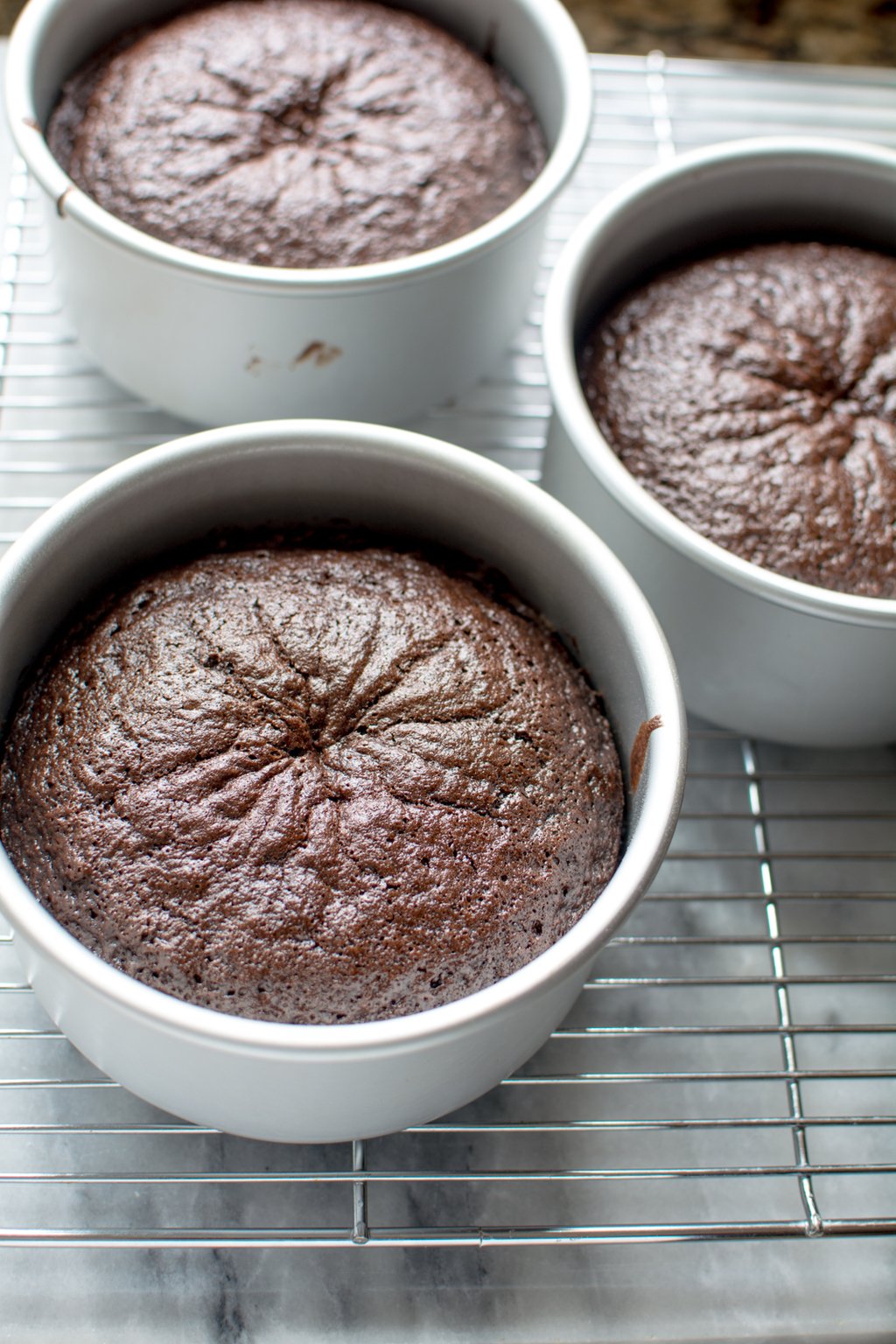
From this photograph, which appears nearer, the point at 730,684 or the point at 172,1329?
the point at 172,1329

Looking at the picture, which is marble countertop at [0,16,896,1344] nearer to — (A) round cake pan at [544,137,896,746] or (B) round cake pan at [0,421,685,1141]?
(B) round cake pan at [0,421,685,1141]

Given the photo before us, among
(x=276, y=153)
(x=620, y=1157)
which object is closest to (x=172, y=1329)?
(x=620, y=1157)

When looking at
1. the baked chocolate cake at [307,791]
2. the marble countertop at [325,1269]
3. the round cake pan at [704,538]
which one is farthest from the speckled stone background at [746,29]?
the marble countertop at [325,1269]

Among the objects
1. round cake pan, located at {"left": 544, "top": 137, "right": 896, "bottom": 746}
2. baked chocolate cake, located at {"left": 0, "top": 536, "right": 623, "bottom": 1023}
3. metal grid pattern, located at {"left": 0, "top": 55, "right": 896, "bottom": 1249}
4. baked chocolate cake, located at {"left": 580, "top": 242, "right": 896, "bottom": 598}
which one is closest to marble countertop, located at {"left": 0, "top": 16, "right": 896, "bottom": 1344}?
metal grid pattern, located at {"left": 0, "top": 55, "right": 896, "bottom": 1249}

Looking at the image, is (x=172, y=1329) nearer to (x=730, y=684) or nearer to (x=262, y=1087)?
(x=262, y=1087)

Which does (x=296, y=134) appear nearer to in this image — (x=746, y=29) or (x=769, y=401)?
(x=769, y=401)
